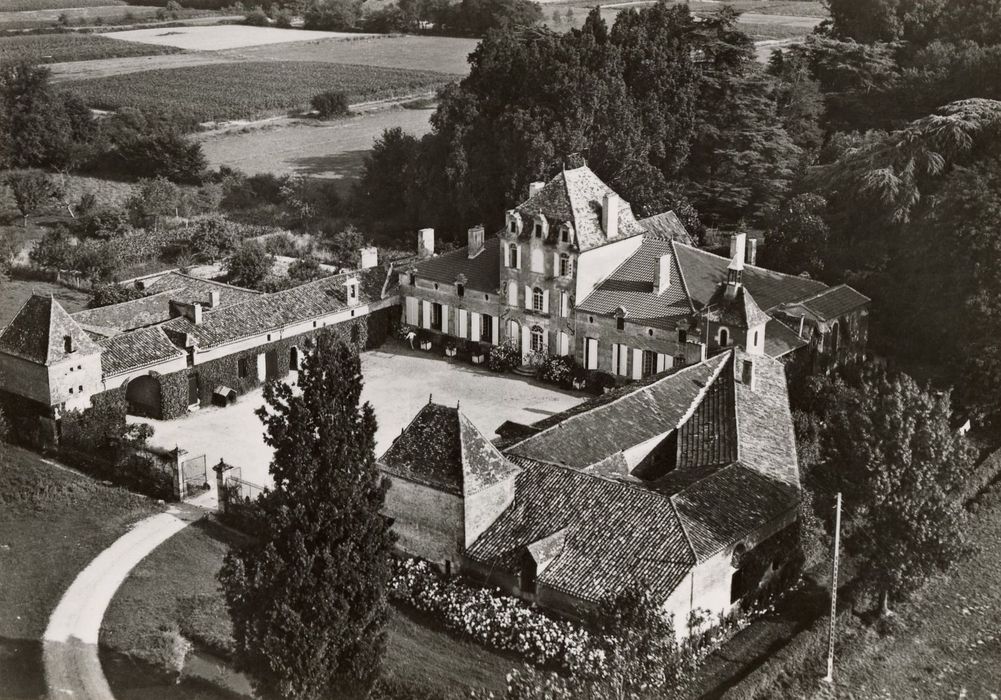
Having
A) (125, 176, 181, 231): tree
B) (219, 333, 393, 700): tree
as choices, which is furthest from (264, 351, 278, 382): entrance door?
(125, 176, 181, 231): tree

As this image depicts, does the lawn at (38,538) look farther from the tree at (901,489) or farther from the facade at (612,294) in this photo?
the tree at (901,489)

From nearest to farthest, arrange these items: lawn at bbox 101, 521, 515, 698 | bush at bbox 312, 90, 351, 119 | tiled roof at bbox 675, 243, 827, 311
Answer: lawn at bbox 101, 521, 515, 698, tiled roof at bbox 675, 243, 827, 311, bush at bbox 312, 90, 351, 119

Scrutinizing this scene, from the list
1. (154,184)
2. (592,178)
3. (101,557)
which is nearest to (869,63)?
(592,178)

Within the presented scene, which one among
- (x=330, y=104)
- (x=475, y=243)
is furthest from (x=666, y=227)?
(x=330, y=104)

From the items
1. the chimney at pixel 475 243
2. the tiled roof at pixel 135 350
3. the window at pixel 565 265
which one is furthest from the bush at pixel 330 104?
the tiled roof at pixel 135 350

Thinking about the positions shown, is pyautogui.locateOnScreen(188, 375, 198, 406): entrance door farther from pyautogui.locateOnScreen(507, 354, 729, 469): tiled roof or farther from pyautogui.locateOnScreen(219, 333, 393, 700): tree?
pyautogui.locateOnScreen(219, 333, 393, 700): tree

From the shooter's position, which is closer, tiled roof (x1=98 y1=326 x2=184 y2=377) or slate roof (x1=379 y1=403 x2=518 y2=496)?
slate roof (x1=379 y1=403 x2=518 y2=496)

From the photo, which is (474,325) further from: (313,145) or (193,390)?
(313,145)
